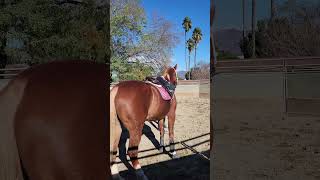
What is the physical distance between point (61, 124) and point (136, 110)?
37 cm

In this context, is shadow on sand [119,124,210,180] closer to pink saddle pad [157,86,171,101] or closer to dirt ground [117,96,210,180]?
dirt ground [117,96,210,180]

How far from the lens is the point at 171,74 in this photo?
1211 mm

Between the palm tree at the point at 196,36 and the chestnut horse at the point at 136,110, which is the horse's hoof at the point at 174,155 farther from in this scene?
the palm tree at the point at 196,36

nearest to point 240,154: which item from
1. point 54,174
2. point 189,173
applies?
point 189,173

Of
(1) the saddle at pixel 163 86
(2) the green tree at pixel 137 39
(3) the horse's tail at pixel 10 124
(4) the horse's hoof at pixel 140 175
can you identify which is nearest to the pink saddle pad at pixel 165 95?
(1) the saddle at pixel 163 86

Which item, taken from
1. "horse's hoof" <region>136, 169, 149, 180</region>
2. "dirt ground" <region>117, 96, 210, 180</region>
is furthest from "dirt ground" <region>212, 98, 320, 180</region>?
"horse's hoof" <region>136, 169, 149, 180</region>

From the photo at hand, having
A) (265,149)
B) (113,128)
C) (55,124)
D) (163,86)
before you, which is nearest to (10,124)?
(55,124)

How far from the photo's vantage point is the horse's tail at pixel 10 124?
105 cm

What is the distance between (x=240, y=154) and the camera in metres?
3.20

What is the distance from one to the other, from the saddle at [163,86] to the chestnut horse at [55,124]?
0.68ft

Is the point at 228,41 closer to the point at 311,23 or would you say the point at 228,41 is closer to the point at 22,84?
the point at 22,84

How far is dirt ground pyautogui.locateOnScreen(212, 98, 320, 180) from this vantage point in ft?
7.70

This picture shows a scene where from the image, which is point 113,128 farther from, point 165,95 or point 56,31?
point 56,31

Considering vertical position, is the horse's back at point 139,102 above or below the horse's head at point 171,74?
below
